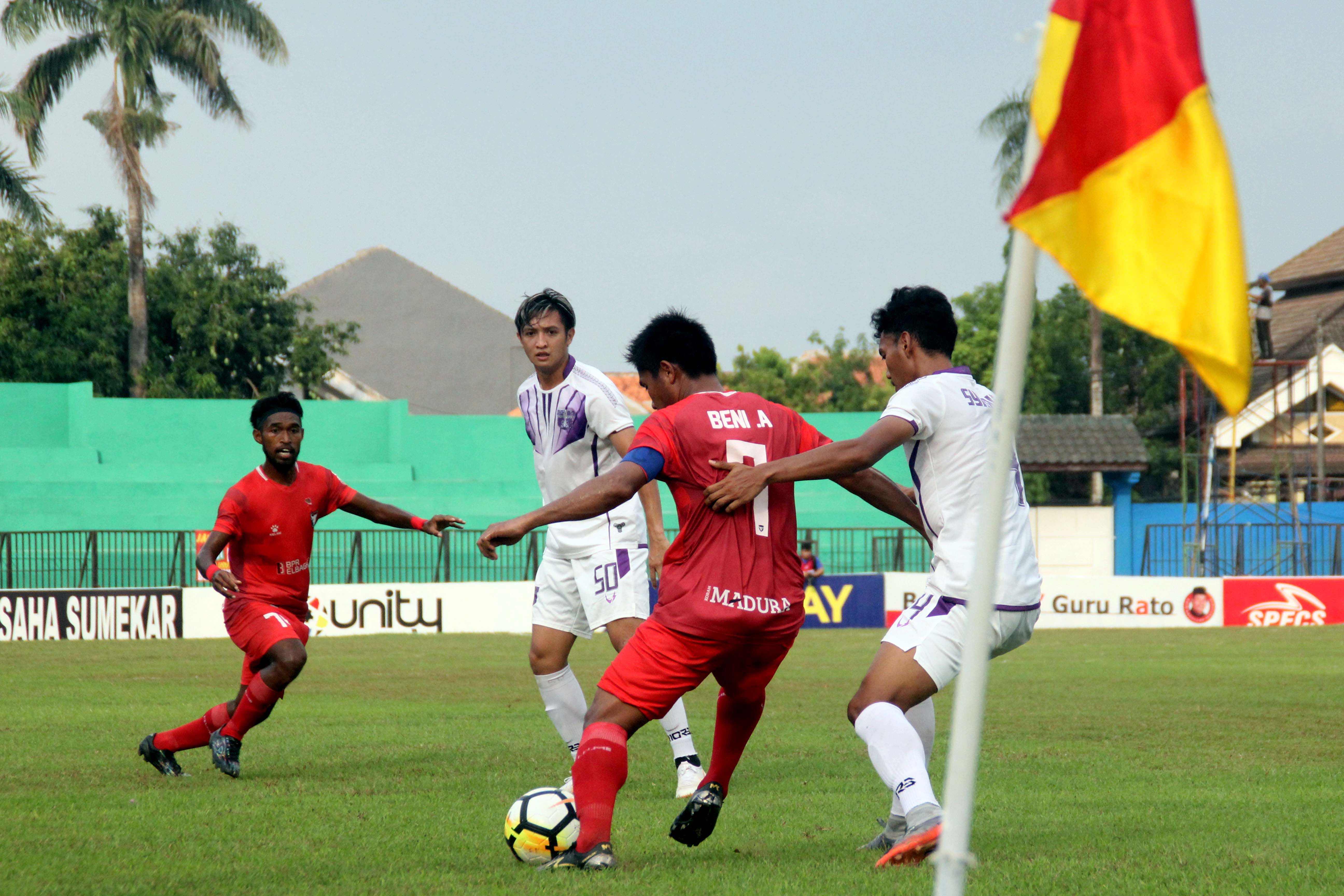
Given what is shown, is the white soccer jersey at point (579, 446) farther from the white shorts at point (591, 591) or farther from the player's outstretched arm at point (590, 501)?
the player's outstretched arm at point (590, 501)

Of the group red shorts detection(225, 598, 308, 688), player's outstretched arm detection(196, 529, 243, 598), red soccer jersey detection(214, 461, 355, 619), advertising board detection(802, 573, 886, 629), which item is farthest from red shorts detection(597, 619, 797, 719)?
advertising board detection(802, 573, 886, 629)

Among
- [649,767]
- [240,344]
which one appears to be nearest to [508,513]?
[240,344]

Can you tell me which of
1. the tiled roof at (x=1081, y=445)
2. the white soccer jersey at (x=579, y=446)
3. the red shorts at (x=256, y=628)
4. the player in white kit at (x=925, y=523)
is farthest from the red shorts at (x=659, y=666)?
the tiled roof at (x=1081, y=445)

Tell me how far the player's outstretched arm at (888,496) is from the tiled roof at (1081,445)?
2929 cm

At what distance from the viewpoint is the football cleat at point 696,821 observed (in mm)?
5223

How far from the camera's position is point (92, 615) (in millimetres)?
22672

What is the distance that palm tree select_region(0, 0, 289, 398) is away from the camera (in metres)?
33.3

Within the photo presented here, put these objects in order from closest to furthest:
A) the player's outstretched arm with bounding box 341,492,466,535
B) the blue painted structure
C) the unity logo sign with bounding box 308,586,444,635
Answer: the player's outstretched arm with bounding box 341,492,466,535 → the unity logo sign with bounding box 308,586,444,635 → the blue painted structure

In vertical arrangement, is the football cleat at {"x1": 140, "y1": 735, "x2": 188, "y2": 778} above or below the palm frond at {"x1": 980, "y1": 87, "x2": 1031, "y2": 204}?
below

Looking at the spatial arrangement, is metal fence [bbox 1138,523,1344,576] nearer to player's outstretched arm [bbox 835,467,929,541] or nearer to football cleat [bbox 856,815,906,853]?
player's outstretched arm [bbox 835,467,929,541]

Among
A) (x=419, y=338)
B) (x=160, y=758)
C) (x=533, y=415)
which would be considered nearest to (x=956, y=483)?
(x=533, y=415)

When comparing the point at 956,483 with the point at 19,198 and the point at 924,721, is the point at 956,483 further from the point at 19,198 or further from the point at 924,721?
the point at 19,198

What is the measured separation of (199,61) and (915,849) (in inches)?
1325

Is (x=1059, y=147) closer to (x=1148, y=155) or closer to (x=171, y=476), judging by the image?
(x=1148, y=155)
